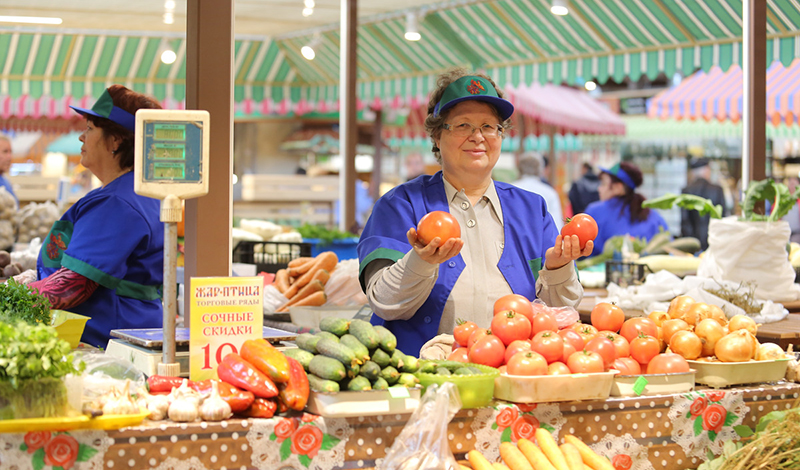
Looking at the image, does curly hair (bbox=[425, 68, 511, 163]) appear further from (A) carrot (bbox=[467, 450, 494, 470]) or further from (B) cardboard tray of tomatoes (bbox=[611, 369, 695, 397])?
(A) carrot (bbox=[467, 450, 494, 470])

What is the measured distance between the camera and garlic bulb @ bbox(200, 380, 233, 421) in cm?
189

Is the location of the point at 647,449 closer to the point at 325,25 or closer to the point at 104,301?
the point at 104,301

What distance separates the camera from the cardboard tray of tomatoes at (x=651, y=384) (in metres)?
2.31

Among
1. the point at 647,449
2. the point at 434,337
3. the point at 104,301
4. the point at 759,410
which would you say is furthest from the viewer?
the point at 104,301

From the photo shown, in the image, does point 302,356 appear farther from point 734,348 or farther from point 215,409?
point 734,348

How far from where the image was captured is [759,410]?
2514mm

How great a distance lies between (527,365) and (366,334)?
17.5 inches

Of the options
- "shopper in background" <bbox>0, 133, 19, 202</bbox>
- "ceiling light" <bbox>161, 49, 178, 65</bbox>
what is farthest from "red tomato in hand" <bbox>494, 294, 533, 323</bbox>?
"ceiling light" <bbox>161, 49, 178, 65</bbox>

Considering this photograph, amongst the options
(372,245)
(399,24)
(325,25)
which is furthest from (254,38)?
(372,245)

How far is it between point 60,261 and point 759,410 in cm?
283

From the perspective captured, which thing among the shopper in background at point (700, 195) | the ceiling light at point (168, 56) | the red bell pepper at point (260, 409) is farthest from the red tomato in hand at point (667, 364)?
the ceiling light at point (168, 56)

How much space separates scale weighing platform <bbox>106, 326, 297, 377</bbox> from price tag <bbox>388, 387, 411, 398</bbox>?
518 mm

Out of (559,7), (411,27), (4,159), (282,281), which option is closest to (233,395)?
(282,281)

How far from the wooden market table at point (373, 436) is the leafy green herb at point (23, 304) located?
2.98ft
